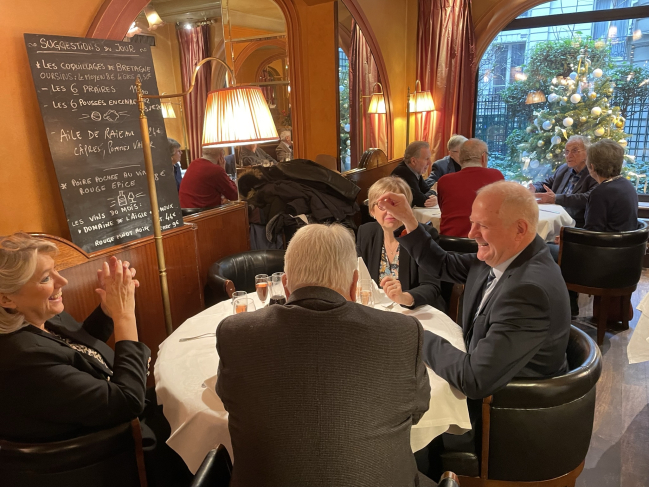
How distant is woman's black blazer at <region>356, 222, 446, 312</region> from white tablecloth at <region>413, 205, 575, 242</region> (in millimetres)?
1524

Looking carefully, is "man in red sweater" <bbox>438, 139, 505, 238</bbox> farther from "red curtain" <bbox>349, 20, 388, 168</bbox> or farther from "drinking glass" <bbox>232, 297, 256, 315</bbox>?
"drinking glass" <bbox>232, 297, 256, 315</bbox>

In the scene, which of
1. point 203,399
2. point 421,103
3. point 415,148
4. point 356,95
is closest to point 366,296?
point 203,399

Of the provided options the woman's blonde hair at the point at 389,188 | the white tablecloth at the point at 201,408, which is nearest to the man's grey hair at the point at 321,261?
the white tablecloth at the point at 201,408

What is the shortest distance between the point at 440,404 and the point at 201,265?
215 cm

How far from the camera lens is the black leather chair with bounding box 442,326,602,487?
1.56 m

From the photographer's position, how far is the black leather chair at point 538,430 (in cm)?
156

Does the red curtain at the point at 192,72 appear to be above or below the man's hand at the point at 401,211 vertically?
above

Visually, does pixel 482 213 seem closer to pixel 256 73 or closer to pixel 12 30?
Answer: pixel 12 30

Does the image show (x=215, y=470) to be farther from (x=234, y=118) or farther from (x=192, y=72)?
(x=192, y=72)

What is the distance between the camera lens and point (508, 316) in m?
1.51

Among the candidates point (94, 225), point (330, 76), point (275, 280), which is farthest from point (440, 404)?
point (330, 76)

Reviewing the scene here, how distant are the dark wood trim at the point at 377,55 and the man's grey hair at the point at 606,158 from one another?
298cm

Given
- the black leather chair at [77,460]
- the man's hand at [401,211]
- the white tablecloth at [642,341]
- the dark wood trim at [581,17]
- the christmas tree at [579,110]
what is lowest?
the white tablecloth at [642,341]

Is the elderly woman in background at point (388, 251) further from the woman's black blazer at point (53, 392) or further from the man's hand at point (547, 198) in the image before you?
the man's hand at point (547, 198)
